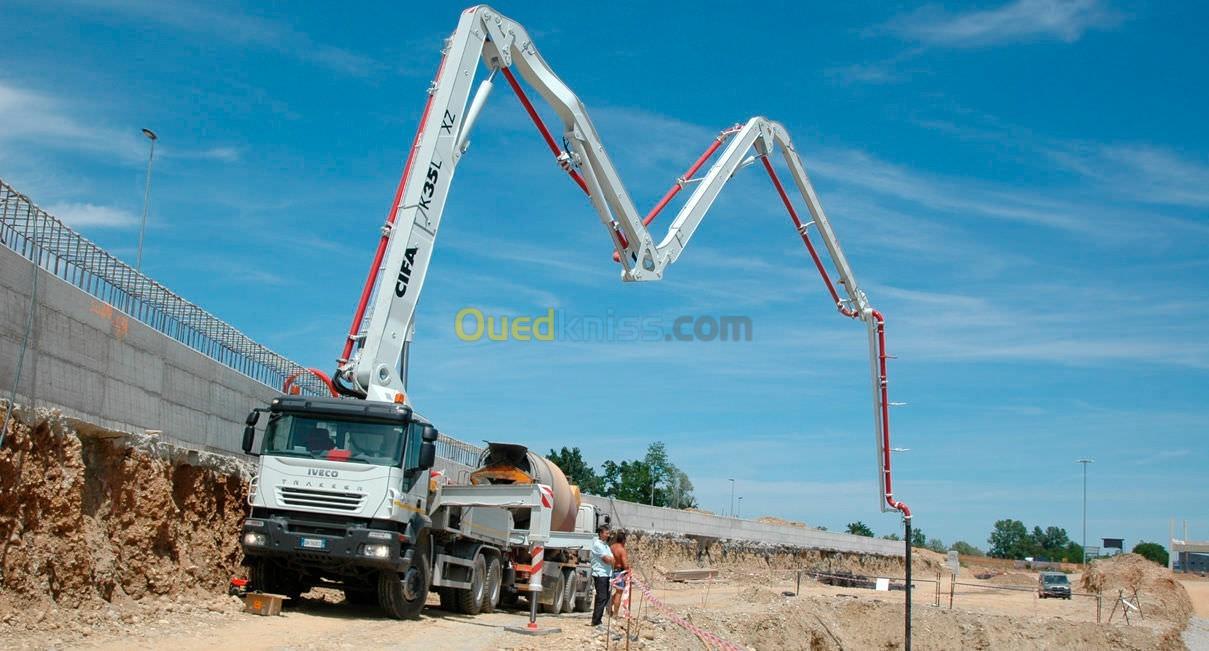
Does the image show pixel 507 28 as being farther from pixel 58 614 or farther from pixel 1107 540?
pixel 1107 540

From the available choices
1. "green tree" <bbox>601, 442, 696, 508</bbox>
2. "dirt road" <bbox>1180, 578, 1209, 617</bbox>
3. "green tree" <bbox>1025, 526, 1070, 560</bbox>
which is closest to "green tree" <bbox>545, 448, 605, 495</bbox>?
"green tree" <bbox>601, 442, 696, 508</bbox>

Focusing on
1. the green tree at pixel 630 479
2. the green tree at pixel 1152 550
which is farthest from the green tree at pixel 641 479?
the green tree at pixel 1152 550

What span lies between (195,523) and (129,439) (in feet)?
7.67

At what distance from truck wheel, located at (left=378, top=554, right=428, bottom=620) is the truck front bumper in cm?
61

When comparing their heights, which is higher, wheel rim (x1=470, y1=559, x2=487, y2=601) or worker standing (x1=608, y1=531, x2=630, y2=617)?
worker standing (x1=608, y1=531, x2=630, y2=617)

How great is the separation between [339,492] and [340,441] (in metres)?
0.75

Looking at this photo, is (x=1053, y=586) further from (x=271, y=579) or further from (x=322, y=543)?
(x=322, y=543)

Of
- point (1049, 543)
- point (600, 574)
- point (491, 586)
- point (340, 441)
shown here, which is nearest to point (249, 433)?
point (340, 441)

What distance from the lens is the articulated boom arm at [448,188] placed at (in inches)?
609

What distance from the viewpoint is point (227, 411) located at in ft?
58.2

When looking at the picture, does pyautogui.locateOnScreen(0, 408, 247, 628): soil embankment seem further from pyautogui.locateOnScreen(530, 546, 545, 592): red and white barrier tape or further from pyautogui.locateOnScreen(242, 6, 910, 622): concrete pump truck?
pyautogui.locateOnScreen(530, 546, 545, 592): red and white barrier tape

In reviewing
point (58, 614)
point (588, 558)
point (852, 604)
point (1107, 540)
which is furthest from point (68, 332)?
point (1107, 540)

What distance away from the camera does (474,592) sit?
57.9 feet

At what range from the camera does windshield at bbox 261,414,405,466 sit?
14758 mm
